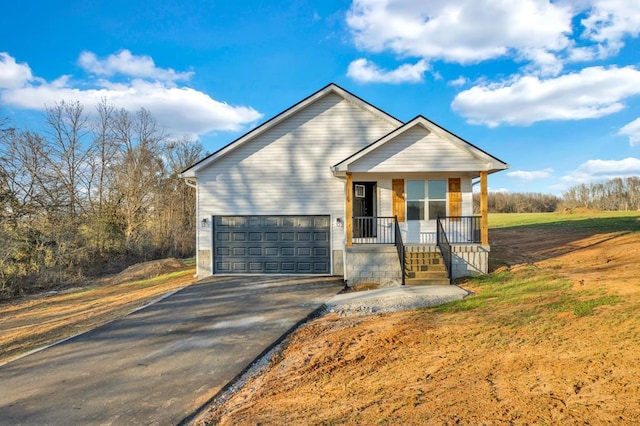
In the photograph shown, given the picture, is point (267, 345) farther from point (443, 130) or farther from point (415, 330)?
point (443, 130)

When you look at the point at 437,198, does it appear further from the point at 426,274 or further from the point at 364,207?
the point at 426,274

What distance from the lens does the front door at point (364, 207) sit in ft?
41.6

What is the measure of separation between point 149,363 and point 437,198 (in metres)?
9.86

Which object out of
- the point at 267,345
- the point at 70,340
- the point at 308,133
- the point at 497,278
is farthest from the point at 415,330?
the point at 308,133

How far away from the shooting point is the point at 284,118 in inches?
514

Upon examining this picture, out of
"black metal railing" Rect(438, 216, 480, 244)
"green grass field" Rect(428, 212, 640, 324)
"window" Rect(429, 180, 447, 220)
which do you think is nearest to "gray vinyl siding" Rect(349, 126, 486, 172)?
"window" Rect(429, 180, 447, 220)

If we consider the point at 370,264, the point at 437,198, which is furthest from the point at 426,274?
the point at 437,198

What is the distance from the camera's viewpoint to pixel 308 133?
517 inches

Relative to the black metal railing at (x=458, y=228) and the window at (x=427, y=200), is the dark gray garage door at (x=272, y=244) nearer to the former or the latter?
the window at (x=427, y=200)

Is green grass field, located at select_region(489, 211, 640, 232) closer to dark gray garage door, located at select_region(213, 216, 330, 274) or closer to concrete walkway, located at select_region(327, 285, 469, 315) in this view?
concrete walkway, located at select_region(327, 285, 469, 315)

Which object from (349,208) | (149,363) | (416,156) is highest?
(416,156)

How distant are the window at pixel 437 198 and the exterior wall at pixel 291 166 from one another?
2704 mm

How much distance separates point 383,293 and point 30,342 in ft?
26.6

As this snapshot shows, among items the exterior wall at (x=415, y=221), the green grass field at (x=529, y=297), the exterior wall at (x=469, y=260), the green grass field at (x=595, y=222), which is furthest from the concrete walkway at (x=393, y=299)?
the green grass field at (x=595, y=222)
